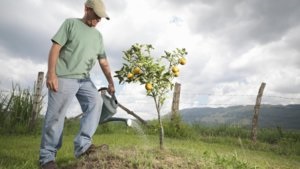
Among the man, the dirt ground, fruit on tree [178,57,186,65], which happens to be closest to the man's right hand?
the man

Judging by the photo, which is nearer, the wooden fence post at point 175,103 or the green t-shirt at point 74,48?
the green t-shirt at point 74,48

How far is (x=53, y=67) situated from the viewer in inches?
209

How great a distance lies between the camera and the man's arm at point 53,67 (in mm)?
5305

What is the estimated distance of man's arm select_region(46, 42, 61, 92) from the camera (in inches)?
209

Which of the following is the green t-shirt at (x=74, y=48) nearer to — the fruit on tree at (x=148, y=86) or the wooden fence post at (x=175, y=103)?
the fruit on tree at (x=148, y=86)

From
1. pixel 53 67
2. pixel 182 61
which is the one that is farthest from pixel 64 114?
pixel 182 61

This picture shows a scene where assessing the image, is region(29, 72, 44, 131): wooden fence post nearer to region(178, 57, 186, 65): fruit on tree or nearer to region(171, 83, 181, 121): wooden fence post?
region(171, 83, 181, 121): wooden fence post

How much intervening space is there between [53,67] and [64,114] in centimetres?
69

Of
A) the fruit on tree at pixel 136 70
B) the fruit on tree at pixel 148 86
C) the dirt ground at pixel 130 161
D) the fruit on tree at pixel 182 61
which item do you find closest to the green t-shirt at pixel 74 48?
the fruit on tree at pixel 136 70

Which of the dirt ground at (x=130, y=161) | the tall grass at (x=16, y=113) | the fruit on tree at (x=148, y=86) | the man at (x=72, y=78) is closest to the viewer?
the dirt ground at (x=130, y=161)

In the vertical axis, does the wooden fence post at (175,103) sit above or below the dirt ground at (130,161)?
above

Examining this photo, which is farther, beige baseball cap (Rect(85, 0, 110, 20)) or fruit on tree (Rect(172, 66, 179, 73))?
fruit on tree (Rect(172, 66, 179, 73))

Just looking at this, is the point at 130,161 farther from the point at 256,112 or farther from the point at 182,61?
the point at 256,112

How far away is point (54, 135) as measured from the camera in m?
5.49
